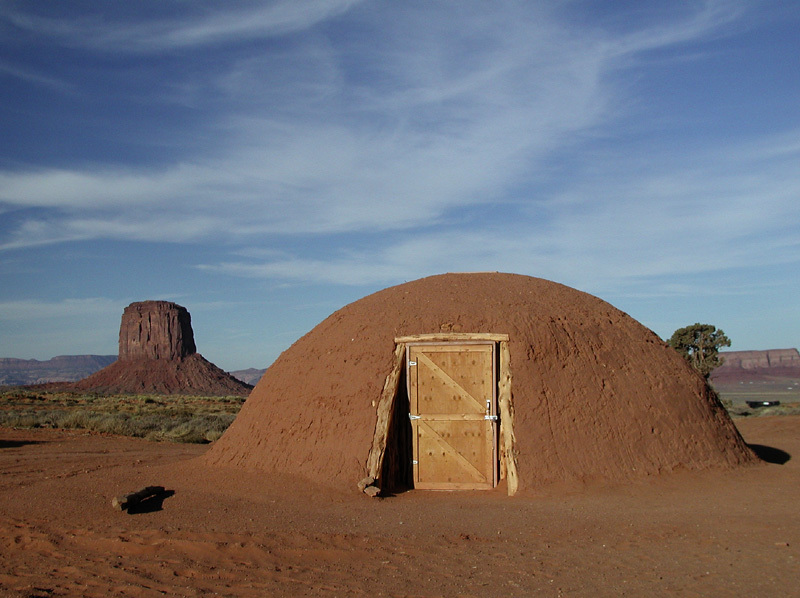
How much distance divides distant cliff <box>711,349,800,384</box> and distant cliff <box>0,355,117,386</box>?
109m

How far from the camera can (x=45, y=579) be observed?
6227mm

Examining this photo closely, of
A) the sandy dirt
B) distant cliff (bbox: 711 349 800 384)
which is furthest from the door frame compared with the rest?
distant cliff (bbox: 711 349 800 384)

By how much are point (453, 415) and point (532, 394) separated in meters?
1.15

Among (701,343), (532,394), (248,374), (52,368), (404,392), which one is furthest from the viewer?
(248,374)

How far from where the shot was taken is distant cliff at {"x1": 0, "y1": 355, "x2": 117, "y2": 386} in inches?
5034

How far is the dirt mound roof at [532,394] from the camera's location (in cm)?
921

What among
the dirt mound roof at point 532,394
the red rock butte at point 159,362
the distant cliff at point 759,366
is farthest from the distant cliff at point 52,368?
the dirt mound roof at point 532,394

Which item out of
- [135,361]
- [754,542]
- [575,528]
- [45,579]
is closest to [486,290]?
[575,528]

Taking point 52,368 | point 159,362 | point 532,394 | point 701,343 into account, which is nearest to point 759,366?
point 701,343

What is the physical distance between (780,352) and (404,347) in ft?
353

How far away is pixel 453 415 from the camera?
9.66 metres

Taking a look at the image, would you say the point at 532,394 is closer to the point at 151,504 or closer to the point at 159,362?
the point at 151,504

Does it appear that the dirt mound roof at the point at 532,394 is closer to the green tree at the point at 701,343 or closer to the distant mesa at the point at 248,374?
the green tree at the point at 701,343

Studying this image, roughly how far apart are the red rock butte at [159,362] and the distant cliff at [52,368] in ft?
223
